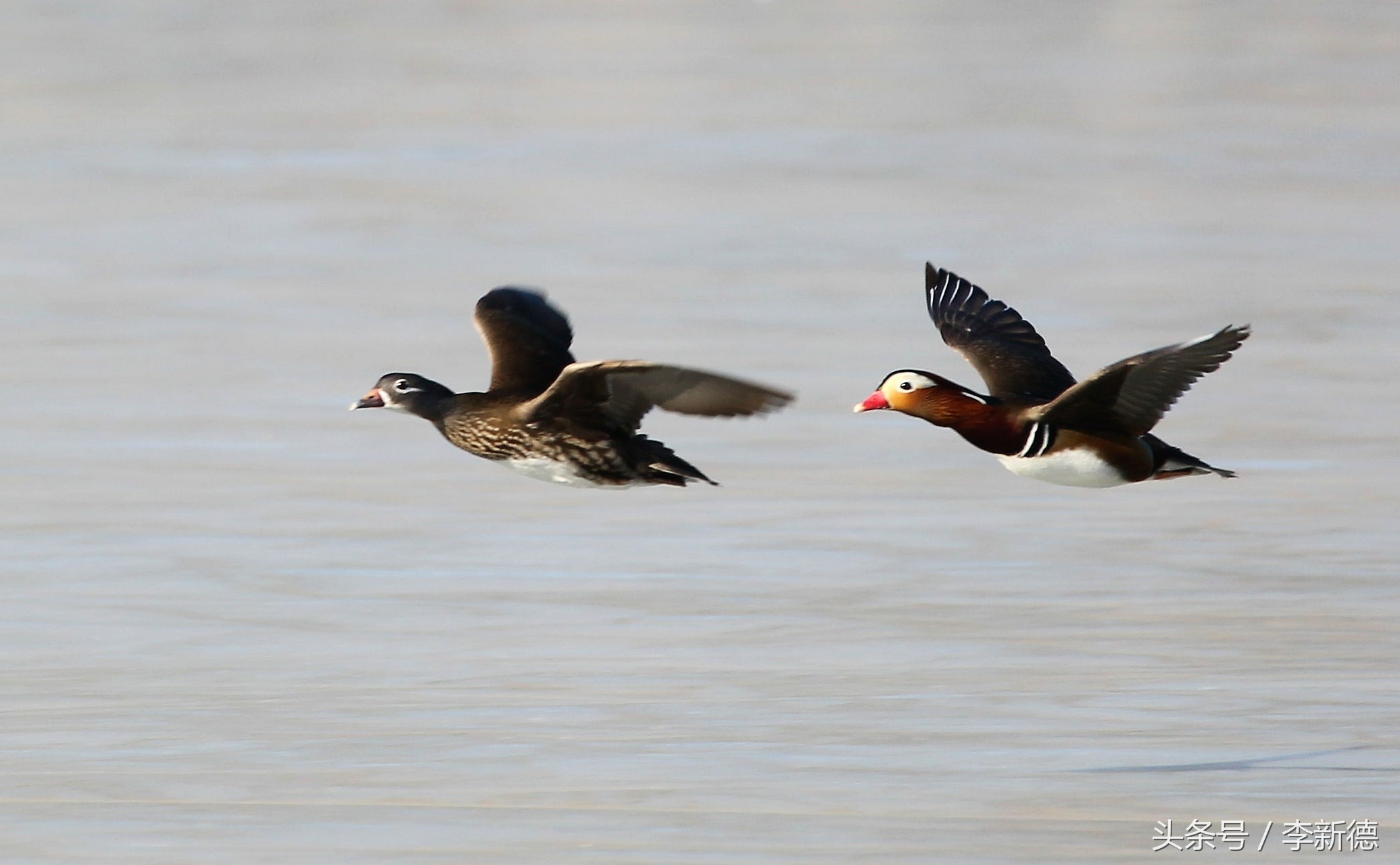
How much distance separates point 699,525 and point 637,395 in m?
8.22

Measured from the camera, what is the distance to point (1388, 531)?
17.5m

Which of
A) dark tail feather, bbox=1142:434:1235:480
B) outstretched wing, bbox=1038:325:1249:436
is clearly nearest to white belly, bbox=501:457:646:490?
outstretched wing, bbox=1038:325:1249:436

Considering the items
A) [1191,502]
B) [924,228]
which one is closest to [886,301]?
[924,228]

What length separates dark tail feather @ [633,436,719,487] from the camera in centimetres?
964

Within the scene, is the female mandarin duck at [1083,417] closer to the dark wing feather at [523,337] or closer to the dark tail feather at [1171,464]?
the dark tail feather at [1171,464]

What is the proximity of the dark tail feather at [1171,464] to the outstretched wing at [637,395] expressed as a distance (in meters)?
1.38

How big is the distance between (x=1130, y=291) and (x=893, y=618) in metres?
10.5

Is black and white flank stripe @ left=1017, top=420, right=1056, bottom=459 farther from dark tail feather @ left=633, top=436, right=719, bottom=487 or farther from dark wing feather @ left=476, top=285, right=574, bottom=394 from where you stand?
dark wing feather @ left=476, top=285, right=574, bottom=394

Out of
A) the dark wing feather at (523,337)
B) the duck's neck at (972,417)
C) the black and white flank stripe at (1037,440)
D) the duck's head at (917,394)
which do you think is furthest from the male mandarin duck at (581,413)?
the black and white flank stripe at (1037,440)

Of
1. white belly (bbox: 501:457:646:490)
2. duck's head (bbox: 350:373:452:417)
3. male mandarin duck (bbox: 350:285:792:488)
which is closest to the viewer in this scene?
male mandarin duck (bbox: 350:285:792:488)

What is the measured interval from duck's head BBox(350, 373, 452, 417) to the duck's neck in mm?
1660

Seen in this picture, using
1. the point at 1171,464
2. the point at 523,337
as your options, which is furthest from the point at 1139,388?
the point at 523,337

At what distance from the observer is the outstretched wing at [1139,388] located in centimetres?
904

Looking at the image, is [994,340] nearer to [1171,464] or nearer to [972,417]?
[1171,464]
